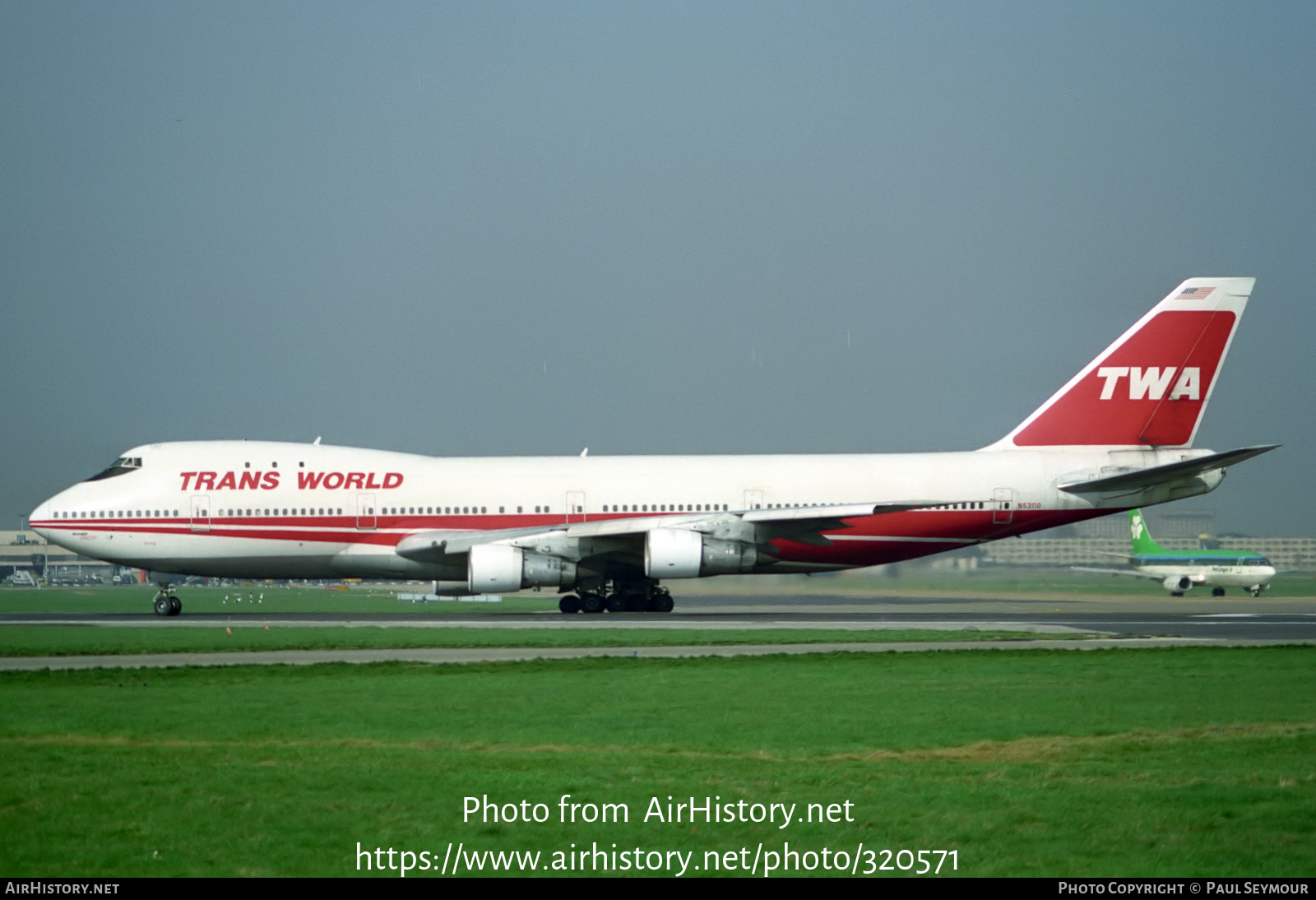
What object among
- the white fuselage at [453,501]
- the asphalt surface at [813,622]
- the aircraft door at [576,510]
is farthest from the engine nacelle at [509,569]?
the white fuselage at [453,501]

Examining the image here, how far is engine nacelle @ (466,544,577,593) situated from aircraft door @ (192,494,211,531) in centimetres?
699

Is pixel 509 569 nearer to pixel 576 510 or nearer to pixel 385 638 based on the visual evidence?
pixel 576 510

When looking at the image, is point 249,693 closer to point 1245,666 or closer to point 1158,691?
point 1158,691

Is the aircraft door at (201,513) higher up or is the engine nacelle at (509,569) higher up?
the aircraft door at (201,513)

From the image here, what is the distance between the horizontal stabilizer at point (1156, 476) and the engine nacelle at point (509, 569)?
1283 cm

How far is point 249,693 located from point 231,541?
1975 centimetres

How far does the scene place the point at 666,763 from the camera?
11062mm

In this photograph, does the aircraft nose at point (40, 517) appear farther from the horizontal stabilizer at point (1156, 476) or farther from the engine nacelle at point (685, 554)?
the horizontal stabilizer at point (1156, 476)

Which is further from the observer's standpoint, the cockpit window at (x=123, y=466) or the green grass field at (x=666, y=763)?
the cockpit window at (x=123, y=466)

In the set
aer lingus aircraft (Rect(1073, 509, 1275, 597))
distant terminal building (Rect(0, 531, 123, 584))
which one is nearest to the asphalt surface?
aer lingus aircraft (Rect(1073, 509, 1275, 597))

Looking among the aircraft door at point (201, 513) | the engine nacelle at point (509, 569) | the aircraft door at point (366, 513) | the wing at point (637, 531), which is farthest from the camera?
the aircraft door at point (201, 513)

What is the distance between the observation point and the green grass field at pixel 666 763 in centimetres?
838

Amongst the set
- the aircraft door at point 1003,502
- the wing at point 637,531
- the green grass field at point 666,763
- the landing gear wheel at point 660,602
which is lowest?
the green grass field at point 666,763

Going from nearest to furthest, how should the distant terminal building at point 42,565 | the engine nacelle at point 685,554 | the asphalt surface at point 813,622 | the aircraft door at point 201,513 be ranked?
the asphalt surface at point 813,622 → the engine nacelle at point 685,554 → the aircraft door at point 201,513 → the distant terminal building at point 42,565
